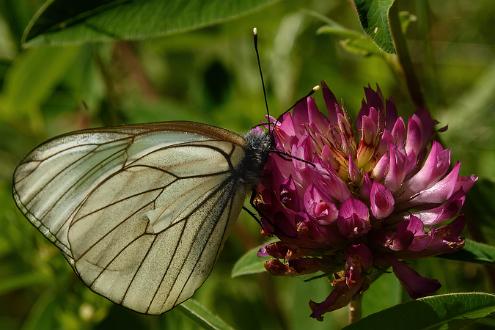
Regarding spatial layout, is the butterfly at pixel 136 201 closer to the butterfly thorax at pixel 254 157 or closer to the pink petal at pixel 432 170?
the butterfly thorax at pixel 254 157

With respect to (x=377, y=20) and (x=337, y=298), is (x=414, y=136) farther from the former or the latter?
(x=337, y=298)

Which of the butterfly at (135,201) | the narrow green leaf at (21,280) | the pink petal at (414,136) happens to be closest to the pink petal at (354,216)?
the pink petal at (414,136)

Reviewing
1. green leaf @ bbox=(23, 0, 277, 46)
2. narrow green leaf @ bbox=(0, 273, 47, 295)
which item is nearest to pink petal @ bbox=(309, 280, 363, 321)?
green leaf @ bbox=(23, 0, 277, 46)

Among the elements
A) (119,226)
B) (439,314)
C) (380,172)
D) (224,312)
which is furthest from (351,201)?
(224,312)

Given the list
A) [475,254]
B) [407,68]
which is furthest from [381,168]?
[407,68]

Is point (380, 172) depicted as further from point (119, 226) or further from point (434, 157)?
point (119, 226)

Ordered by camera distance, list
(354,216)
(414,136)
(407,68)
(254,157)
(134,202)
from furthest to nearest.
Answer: (134,202) < (407,68) < (254,157) < (414,136) < (354,216)
